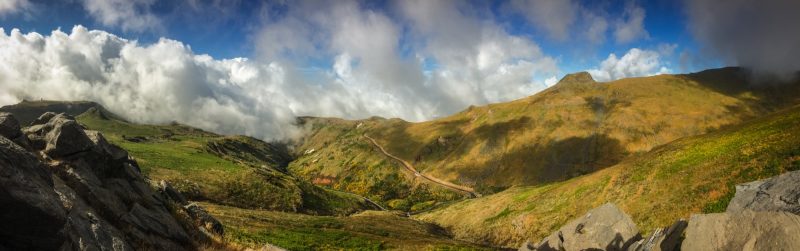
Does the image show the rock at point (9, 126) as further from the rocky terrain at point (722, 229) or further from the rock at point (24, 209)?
the rocky terrain at point (722, 229)

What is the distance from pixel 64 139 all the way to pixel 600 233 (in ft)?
104

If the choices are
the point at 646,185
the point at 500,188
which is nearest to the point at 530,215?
the point at 646,185

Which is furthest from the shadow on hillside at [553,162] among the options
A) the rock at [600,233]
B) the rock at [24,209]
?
the rock at [24,209]

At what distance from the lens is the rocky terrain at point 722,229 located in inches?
643

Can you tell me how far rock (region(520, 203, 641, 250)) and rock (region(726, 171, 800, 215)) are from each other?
6.28 metres

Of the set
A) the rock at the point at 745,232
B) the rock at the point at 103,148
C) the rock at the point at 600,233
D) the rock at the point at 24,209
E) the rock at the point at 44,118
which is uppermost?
the rock at the point at 44,118

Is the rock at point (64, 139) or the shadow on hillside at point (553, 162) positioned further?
the shadow on hillside at point (553, 162)

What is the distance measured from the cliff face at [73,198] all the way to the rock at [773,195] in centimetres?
2834

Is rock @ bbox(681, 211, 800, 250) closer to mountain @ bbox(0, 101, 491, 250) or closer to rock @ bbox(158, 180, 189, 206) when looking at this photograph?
mountain @ bbox(0, 101, 491, 250)

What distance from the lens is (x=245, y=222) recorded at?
171ft

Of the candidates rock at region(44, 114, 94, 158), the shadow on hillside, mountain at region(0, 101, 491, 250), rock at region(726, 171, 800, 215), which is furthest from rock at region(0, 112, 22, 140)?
the shadow on hillside

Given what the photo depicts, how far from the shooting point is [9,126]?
15617 mm

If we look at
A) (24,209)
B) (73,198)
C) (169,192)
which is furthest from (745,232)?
(169,192)

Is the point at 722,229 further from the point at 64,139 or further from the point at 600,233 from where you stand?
the point at 64,139
